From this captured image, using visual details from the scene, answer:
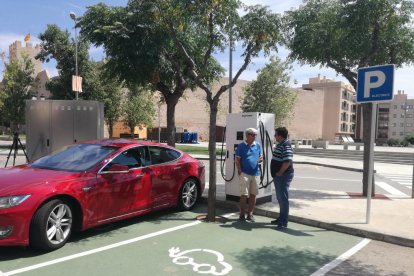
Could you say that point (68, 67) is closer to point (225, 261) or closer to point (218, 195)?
point (218, 195)

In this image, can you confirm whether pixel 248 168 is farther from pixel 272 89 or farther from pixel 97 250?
pixel 272 89

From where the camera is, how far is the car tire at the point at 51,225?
4902 millimetres

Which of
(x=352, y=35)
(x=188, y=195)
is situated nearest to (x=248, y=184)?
(x=188, y=195)

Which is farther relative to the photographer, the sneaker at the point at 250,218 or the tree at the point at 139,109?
the tree at the point at 139,109

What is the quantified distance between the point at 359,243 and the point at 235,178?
9.44ft

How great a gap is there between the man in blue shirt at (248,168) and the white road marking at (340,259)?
1872 millimetres

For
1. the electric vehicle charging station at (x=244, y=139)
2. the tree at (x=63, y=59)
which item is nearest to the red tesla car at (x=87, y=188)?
the electric vehicle charging station at (x=244, y=139)

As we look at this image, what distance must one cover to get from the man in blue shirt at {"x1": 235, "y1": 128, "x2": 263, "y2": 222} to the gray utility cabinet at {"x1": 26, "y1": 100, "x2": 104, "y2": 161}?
20.9 ft

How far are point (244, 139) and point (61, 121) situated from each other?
6.51 meters

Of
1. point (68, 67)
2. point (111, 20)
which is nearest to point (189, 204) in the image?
point (111, 20)

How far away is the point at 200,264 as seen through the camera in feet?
16.1

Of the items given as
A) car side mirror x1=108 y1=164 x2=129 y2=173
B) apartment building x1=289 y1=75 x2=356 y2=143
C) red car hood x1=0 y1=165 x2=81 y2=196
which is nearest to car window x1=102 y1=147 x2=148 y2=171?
car side mirror x1=108 y1=164 x2=129 y2=173

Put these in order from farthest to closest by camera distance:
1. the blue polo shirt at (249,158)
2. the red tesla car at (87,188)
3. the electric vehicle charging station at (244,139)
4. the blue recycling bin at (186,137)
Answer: the blue recycling bin at (186,137)
the electric vehicle charging station at (244,139)
the blue polo shirt at (249,158)
the red tesla car at (87,188)

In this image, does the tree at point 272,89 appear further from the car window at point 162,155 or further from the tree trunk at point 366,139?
the car window at point 162,155
